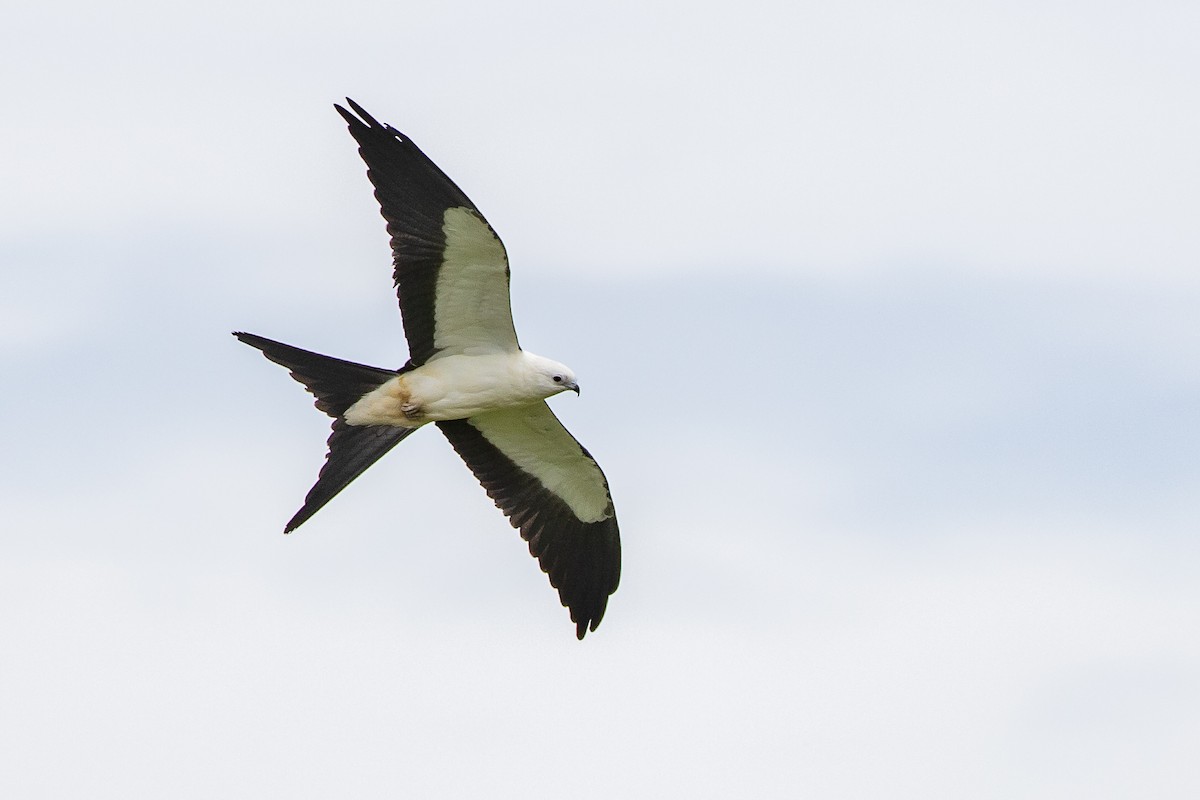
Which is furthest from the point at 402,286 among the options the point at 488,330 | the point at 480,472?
the point at 480,472

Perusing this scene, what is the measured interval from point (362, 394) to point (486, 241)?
1.64m

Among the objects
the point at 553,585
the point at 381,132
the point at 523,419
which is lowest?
the point at 553,585

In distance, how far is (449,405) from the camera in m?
16.2

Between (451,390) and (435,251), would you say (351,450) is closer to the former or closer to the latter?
(451,390)

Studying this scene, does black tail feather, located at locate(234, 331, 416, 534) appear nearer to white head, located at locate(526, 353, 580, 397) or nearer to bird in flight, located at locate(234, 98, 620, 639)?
bird in flight, located at locate(234, 98, 620, 639)

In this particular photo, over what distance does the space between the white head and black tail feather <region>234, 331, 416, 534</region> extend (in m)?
1.08

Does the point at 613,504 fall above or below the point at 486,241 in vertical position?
below

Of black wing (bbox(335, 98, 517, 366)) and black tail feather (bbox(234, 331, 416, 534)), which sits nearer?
black wing (bbox(335, 98, 517, 366))

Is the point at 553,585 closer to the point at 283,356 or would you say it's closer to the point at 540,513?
the point at 540,513

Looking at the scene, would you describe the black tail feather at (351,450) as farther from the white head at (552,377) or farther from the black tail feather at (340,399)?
the white head at (552,377)

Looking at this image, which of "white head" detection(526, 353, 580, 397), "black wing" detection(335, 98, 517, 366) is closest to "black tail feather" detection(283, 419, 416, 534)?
"black wing" detection(335, 98, 517, 366)

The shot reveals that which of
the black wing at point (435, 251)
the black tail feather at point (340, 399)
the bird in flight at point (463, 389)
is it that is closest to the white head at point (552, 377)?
the bird in flight at point (463, 389)

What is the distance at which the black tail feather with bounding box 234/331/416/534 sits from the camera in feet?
52.1

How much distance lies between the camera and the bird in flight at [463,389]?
50.8 ft
